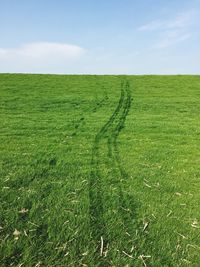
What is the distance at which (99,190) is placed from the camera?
9.08 m

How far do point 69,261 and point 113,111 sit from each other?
19.1 metres

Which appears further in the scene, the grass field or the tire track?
the tire track

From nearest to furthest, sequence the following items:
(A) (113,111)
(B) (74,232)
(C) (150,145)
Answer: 1. (B) (74,232)
2. (C) (150,145)
3. (A) (113,111)

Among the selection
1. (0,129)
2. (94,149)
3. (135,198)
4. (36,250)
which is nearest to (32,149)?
(94,149)

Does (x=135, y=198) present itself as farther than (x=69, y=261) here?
Yes

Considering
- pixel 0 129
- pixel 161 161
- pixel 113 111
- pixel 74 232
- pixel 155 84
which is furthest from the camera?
pixel 155 84

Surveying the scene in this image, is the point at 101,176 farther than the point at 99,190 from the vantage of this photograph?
Yes

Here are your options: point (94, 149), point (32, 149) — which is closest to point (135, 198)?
point (94, 149)

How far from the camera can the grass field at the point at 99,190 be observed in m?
6.36

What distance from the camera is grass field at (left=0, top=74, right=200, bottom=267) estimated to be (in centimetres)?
636

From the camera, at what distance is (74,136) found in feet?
52.1

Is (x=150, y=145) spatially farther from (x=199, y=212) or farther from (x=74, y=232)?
(x=74, y=232)

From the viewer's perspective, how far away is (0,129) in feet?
55.8

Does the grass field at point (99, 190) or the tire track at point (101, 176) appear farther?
the tire track at point (101, 176)
